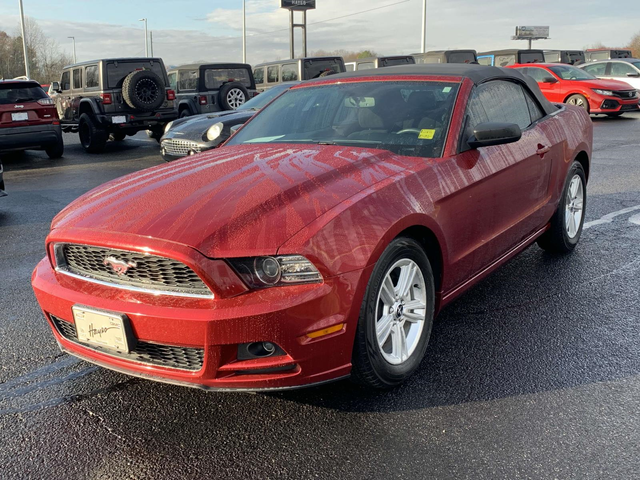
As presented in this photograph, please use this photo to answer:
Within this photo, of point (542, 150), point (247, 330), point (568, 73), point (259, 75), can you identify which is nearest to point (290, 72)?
point (259, 75)

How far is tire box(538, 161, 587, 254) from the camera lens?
502cm

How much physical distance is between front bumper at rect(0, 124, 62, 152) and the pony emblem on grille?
10636 millimetres

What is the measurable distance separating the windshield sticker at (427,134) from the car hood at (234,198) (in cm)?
29

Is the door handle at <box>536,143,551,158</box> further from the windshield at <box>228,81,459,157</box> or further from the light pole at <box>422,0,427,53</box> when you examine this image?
the light pole at <box>422,0,427,53</box>

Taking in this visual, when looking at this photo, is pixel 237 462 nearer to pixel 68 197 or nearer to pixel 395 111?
pixel 395 111

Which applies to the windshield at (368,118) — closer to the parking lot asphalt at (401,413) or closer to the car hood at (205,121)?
the parking lot asphalt at (401,413)

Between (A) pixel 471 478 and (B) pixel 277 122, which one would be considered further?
(B) pixel 277 122

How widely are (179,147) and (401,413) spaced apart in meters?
7.44

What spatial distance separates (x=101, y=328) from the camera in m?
2.73

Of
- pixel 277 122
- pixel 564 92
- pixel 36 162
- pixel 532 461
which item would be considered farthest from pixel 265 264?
pixel 564 92

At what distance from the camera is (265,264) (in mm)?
2625

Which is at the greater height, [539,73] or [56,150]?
[539,73]

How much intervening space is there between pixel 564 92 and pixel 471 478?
1808 cm

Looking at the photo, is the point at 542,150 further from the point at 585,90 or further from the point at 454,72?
the point at 585,90
